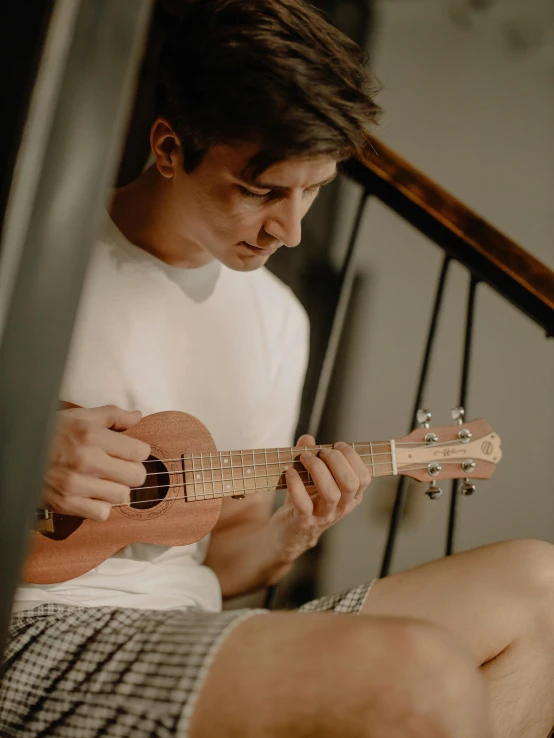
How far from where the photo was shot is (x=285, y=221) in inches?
36.2

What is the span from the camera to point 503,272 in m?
1.02

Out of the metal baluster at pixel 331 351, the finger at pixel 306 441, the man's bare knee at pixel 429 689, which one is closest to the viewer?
the man's bare knee at pixel 429 689

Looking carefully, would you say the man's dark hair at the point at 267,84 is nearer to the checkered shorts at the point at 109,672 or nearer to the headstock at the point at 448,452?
the headstock at the point at 448,452

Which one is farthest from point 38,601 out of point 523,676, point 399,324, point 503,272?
point 399,324

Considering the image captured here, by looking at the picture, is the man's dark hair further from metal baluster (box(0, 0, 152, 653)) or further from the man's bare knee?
the man's bare knee

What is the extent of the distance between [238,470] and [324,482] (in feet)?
0.50

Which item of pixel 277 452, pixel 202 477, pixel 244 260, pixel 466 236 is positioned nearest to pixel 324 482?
pixel 277 452

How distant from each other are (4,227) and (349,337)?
118cm

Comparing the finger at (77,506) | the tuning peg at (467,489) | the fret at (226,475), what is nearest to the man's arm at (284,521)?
the fret at (226,475)

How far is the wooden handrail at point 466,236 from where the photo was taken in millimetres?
984

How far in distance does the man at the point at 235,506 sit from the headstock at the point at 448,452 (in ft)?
0.43

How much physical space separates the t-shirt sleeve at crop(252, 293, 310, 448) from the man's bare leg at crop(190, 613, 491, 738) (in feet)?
1.96

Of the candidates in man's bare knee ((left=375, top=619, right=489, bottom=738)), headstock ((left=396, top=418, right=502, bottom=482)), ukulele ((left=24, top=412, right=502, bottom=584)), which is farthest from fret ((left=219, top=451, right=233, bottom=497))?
man's bare knee ((left=375, top=619, right=489, bottom=738))

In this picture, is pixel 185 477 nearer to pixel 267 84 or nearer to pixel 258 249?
pixel 258 249
